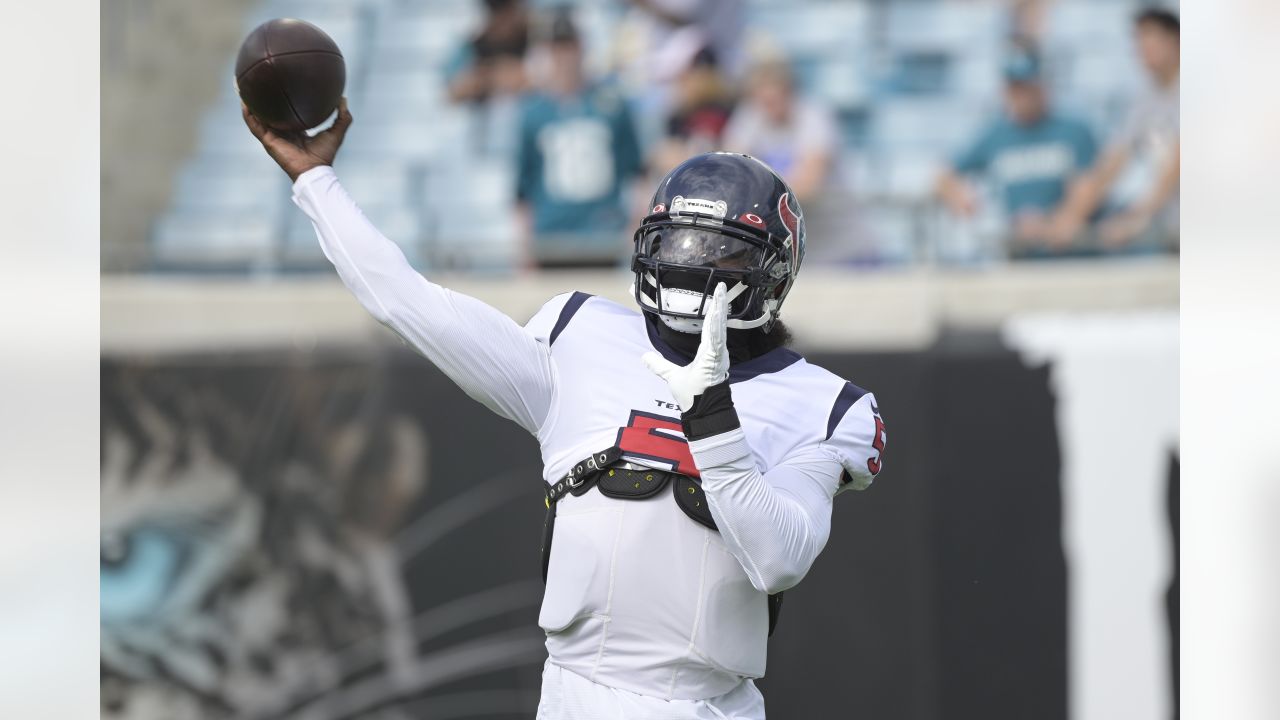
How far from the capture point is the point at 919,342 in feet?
17.3

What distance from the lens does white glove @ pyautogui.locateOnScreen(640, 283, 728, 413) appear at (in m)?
2.25

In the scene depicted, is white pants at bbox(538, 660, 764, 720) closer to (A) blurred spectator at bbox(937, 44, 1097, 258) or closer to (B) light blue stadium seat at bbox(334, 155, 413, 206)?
(A) blurred spectator at bbox(937, 44, 1097, 258)

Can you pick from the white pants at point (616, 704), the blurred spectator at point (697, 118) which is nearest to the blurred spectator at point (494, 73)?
the blurred spectator at point (697, 118)

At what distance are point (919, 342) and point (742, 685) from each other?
9.29ft

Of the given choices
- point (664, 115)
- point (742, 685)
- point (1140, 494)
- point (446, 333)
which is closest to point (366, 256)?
point (446, 333)

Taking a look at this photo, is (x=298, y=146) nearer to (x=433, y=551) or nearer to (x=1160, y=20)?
(x=433, y=551)

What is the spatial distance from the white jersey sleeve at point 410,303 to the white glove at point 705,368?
0.32 meters

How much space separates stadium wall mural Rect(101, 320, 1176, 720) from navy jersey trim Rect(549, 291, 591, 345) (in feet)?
8.43

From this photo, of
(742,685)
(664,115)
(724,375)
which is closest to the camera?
(724,375)

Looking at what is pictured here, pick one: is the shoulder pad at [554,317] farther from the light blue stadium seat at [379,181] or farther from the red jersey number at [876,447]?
the light blue stadium seat at [379,181]

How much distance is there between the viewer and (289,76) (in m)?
2.44

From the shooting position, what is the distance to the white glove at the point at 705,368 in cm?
225
